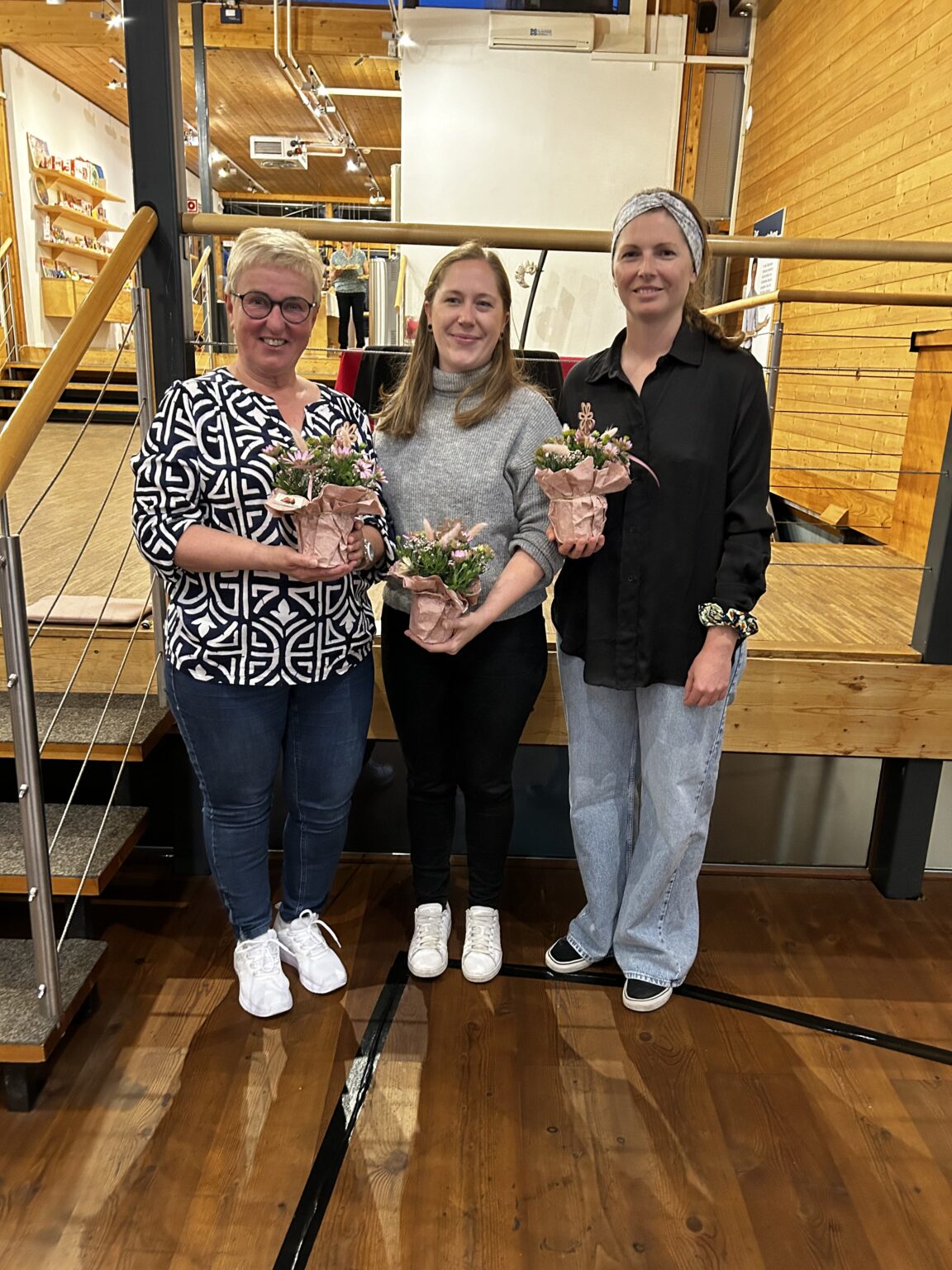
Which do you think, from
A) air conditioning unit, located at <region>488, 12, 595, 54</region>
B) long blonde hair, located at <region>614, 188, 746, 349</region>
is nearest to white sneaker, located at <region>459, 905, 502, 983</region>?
long blonde hair, located at <region>614, 188, 746, 349</region>

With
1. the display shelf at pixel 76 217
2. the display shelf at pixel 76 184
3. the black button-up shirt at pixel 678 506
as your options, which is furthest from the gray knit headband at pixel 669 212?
the display shelf at pixel 76 217

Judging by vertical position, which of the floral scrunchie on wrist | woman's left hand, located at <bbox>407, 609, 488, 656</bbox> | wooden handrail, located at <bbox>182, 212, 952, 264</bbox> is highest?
wooden handrail, located at <bbox>182, 212, 952, 264</bbox>

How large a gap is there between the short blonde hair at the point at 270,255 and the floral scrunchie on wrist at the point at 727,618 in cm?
92

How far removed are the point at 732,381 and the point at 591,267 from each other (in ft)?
17.0

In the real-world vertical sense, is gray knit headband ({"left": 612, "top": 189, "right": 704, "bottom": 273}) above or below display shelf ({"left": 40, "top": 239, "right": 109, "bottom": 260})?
below

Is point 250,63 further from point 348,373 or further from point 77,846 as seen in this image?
point 77,846

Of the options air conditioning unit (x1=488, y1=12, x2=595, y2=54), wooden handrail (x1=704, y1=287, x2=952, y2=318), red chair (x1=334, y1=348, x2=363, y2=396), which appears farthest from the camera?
air conditioning unit (x1=488, y1=12, x2=595, y2=54)

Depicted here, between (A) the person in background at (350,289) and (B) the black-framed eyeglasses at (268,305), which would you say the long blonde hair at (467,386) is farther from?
(A) the person in background at (350,289)

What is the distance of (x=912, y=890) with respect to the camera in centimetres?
248

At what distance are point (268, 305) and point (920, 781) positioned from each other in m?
2.04

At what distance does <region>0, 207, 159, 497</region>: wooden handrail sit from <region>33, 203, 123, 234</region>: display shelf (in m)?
9.53

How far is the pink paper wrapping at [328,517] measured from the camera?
58.3 inches

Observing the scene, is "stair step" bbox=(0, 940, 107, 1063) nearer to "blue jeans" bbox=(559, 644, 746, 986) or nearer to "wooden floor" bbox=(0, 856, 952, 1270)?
"wooden floor" bbox=(0, 856, 952, 1270)

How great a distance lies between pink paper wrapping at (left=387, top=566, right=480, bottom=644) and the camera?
1580mm
